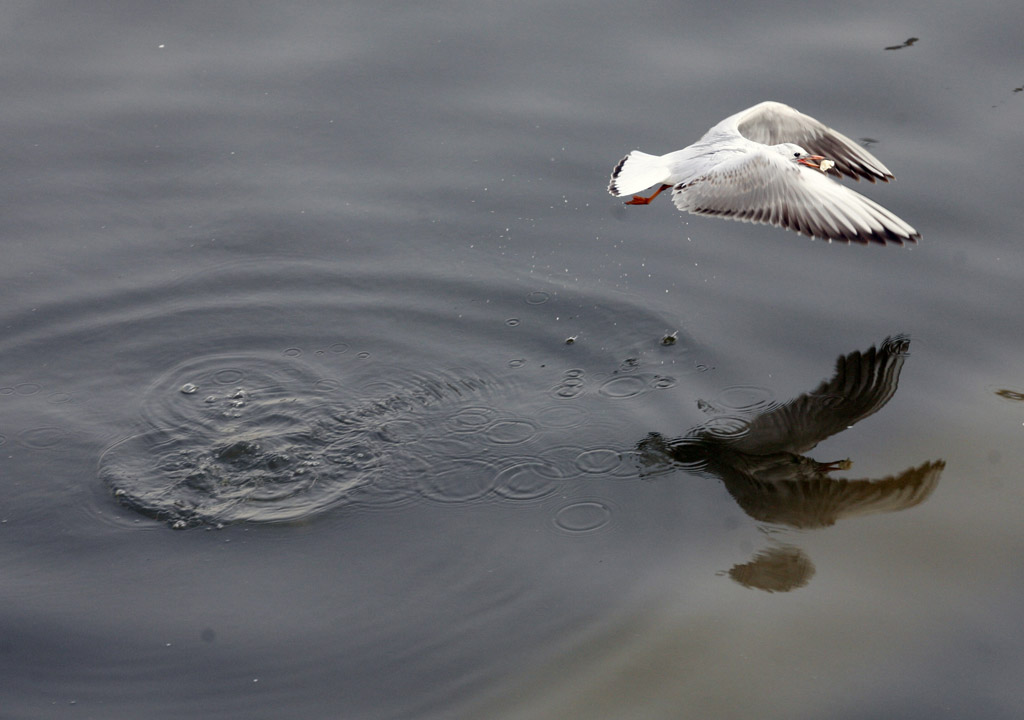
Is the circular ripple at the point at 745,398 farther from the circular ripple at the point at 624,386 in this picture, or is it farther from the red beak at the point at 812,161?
the red beak at the point at 812,161

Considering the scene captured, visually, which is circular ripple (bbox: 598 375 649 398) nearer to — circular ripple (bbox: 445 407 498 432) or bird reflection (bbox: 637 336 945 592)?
bird reflection (bbox: 637 336 945 592)

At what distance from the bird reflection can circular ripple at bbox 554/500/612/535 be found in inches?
14.5

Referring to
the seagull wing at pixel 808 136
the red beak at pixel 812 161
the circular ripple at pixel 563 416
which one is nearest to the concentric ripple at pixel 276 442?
the circular ripple at pixel 563 416

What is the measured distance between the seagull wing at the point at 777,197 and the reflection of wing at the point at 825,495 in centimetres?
129

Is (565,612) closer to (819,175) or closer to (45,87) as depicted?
(819,175)

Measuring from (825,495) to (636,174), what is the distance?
1.96 m

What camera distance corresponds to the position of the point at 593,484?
16.5 ft

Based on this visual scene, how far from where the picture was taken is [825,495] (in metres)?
5.02

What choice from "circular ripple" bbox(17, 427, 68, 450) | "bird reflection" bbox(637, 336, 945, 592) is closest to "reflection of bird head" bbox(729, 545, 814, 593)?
"bird reflection" bbox(637, 336, 945, 592)

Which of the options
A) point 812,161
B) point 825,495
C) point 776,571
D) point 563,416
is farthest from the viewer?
point 812,161

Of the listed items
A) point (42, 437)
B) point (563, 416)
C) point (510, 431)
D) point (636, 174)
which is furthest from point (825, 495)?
point (42, 437)

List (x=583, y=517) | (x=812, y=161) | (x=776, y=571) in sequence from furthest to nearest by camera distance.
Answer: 1. (x=812, y=161)
2. (x=583, y=517)
3. (x=776, y=571)

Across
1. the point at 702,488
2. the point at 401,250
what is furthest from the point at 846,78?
the point at 702,488

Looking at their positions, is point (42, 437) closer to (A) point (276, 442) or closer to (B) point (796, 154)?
(A) point (276, 442)
